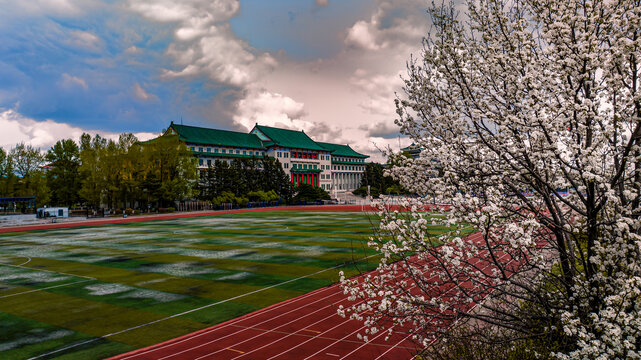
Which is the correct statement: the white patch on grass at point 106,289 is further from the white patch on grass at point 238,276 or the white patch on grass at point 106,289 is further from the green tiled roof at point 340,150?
the green tiled roof at point 340,150

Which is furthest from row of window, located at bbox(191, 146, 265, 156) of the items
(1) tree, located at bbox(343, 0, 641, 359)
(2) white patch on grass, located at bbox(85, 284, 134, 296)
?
(1) tree, located at bbox(343, 0, 641, 359)

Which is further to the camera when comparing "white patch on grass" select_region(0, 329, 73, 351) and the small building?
the small building

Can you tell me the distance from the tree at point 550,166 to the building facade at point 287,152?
3631 inches

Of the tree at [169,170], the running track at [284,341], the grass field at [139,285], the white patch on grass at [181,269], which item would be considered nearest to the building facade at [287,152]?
the tree at [169,170]

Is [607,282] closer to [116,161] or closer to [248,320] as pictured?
[248,320]

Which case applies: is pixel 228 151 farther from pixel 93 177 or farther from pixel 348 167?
pixel 348 167

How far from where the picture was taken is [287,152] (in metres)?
120

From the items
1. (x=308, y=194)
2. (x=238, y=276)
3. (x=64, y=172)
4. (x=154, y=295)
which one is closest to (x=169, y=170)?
(x=64, y=172)

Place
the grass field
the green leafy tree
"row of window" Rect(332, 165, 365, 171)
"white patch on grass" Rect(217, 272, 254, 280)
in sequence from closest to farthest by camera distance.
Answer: the grass field, "white patch on grass" Rect(217, 272, 254, 280), the green leafy tree, "row of window" Rect(332, 165, 365, 171)

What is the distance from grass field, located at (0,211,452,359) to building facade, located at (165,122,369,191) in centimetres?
6767

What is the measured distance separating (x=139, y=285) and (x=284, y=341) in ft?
34.0

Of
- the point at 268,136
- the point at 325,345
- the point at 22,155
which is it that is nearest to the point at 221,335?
the point at 325,345

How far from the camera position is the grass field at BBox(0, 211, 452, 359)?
473 inches

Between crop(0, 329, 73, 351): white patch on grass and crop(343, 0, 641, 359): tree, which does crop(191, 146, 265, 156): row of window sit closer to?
crop(0, 329, 73, 351): white patch on grass
